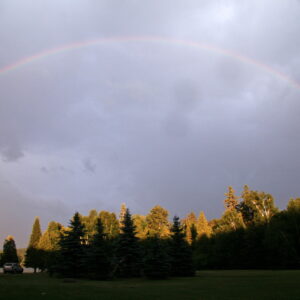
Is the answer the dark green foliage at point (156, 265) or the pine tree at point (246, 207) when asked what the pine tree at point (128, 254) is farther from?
the pine tree at point (246, 207)

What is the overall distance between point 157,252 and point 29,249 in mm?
56963

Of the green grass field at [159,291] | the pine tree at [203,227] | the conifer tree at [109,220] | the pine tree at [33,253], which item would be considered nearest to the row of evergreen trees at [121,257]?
the green grass field at [159,291]

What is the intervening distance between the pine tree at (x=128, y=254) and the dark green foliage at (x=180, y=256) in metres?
4.42

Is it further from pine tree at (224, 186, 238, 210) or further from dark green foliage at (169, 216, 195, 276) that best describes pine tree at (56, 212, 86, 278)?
pine tree at (224, 186, 238, 210)

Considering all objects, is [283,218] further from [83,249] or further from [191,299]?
[191,299]

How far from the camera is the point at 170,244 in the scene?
45000mm

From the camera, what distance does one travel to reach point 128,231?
137ft

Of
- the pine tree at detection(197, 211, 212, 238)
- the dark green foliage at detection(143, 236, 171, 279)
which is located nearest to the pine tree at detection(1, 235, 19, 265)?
the pine tree at detection(197, 211, 212, 238)

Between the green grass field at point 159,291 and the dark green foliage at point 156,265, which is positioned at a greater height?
the dark green foliage at point 156,265

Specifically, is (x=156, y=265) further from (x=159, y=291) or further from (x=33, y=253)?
(x=33, y=253)

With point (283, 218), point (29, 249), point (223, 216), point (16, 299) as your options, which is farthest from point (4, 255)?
point (16, 299)

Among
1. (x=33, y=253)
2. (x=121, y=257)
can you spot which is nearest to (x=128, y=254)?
(x=121, y=257)

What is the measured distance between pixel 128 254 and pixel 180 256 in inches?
264

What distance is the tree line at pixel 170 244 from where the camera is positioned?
38250 millimetres
